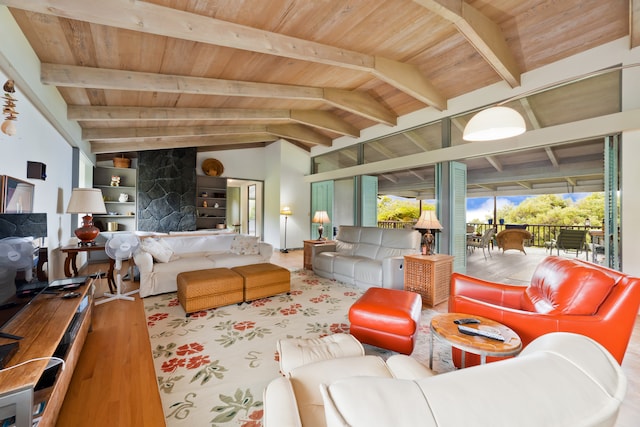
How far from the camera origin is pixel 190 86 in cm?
342

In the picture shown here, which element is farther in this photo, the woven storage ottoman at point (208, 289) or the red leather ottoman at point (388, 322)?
the woven storage ottoman at point (208, 289)

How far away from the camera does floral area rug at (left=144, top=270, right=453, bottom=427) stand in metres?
1.63

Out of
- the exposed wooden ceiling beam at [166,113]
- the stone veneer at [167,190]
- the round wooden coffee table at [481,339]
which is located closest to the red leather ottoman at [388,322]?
the round wooden coffee table at [481,339]

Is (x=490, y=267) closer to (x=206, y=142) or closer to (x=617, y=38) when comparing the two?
(x=617, y=38)

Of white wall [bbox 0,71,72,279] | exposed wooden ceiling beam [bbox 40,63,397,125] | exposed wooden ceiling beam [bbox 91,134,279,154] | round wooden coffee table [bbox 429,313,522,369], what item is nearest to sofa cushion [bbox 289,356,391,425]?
round wooden coffee table [bbox 429,313,522,369]

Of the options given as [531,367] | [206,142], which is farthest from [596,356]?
[206,142]

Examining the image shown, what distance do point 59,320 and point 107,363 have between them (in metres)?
0.55

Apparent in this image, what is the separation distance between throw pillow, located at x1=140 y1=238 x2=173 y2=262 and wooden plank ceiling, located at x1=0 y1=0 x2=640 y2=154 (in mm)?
1923

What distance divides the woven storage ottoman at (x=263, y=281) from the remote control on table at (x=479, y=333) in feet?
7.85

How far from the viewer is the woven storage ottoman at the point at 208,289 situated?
117 inches

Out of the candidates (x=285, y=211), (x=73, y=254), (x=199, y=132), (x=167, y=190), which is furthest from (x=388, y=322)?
(x=167, y=190)

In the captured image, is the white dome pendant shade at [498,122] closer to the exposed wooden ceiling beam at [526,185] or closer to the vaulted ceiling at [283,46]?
the vaulted ceiling at [283,46]

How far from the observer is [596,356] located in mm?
587

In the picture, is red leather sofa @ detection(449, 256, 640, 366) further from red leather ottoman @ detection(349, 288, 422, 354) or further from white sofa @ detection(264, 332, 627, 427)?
white sofa @ detection(264, 332, 627, 427)
